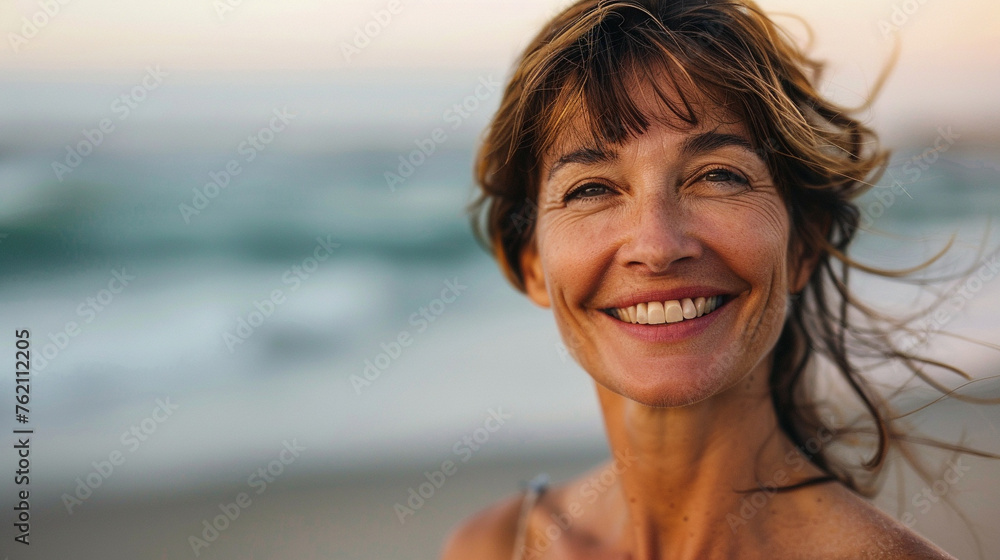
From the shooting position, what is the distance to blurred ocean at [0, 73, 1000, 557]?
24.3 ft

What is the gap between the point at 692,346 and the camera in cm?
212

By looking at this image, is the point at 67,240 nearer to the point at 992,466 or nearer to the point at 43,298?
the point at 43,298

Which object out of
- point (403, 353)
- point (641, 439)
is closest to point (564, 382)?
point (403, 353)

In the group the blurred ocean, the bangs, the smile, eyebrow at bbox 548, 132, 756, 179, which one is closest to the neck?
the smile

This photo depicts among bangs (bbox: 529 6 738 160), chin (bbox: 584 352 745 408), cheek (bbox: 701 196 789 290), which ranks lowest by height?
chin (bbox: 584 352 745 408)

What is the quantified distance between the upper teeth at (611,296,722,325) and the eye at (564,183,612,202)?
0.36 metres

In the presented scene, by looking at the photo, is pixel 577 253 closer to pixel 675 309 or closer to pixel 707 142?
pixel 675 309

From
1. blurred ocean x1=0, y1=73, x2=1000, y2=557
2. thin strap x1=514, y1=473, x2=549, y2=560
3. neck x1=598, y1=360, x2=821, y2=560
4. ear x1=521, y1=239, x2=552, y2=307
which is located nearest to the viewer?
neck x1=598, y1=360, x2=821, y2=560

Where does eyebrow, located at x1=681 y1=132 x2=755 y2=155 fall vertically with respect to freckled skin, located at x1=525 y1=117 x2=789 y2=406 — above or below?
above

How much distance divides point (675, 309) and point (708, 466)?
0.65 meters

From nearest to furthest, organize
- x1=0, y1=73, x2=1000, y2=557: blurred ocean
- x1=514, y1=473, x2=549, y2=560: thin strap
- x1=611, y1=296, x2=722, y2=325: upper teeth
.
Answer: x1=611, y1=296, x2=722, y2=325: upper teeth
x1=514, y1=473, x2=549, y2=560: thin strap
x1=0, y1=73, x2=1000, y2=557: blurred ocean

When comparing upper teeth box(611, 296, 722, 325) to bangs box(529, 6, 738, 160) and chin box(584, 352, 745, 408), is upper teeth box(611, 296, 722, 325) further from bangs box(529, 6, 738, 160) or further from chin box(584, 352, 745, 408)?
bangs box(529, 6, 738, 160)

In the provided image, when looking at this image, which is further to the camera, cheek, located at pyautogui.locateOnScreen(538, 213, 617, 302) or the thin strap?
the thin strap

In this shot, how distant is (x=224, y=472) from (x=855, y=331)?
6.12 m
